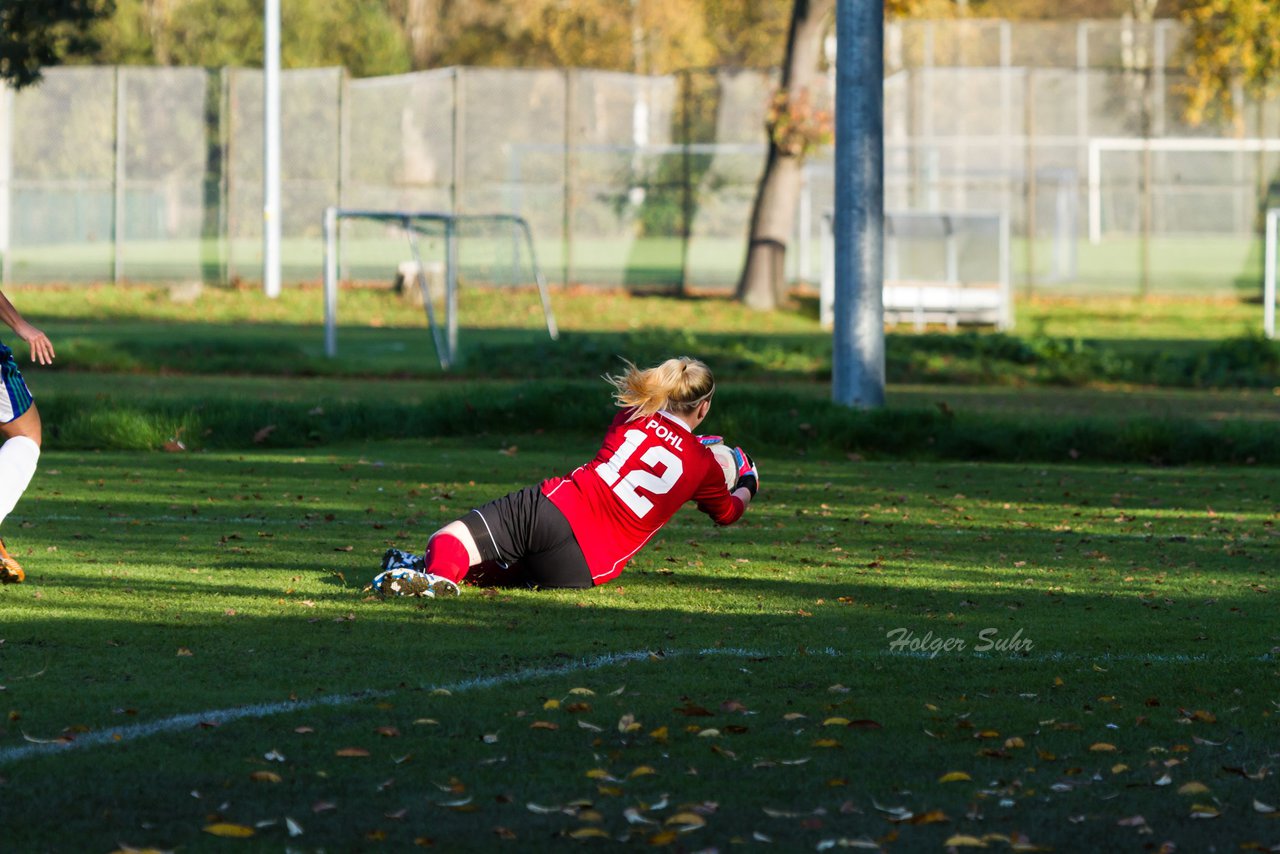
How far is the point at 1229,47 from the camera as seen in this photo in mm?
33781

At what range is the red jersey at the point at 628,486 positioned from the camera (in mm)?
7746

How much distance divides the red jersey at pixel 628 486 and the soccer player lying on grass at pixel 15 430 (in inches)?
92.7

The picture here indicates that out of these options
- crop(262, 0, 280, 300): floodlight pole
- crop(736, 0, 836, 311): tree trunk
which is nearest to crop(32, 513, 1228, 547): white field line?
crop(736, 0, 836, 311): tree trunk

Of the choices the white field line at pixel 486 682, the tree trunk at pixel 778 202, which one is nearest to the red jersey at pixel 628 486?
the white field line at pixel 486 682

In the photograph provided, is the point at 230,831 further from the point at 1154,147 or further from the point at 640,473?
the point at 1154,147

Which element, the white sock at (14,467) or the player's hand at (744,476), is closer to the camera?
the white sock at (14,467)

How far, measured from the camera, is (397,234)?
124 ft

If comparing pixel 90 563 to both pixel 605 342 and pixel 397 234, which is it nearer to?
pixel 605 342

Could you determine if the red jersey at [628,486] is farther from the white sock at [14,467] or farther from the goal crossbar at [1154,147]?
the goal crossbar at [1154,147]

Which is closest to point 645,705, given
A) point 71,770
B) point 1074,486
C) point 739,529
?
point 71,770

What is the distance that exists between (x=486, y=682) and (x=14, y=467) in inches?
116

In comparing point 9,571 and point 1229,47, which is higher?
point 1229,47
